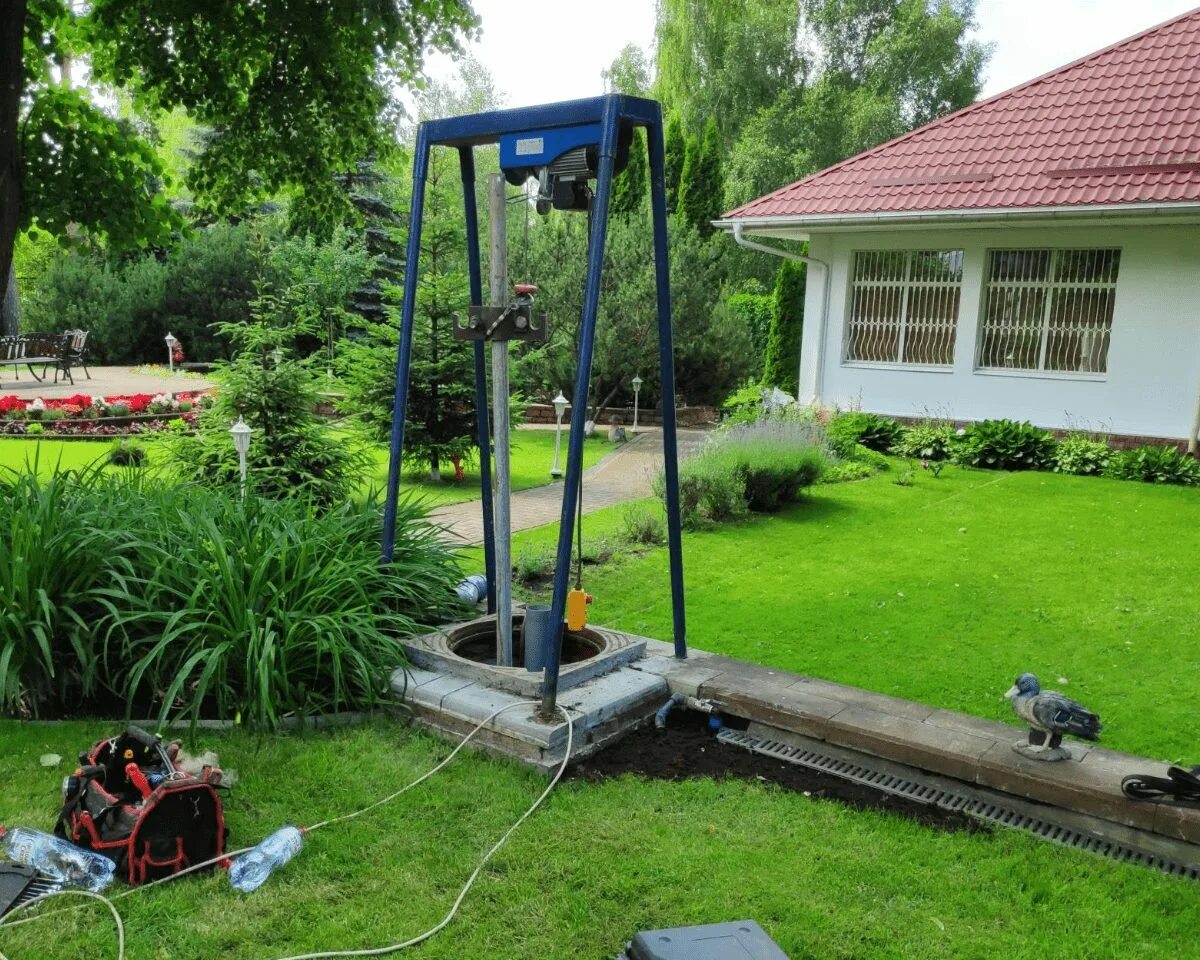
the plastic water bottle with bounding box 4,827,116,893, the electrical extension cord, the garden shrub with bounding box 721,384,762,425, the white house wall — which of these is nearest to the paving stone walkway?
the garden shrub with bounding box 721,384,762,425

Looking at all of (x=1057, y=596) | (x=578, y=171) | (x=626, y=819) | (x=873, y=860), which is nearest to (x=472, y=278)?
(x=578, y=171)

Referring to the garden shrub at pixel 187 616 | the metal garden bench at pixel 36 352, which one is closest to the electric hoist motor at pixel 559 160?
the garden shrub at pixel 187 616

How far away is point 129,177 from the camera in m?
6.73

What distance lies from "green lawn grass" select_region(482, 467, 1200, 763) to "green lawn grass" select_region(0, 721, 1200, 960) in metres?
1.39

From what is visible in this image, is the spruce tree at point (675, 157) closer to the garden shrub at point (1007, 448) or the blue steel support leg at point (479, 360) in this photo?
the garden shrub at point (1007, 448)

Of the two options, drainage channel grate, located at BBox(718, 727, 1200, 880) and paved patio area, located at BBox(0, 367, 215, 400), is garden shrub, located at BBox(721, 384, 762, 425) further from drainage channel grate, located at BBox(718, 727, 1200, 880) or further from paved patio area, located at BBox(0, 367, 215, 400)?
paved patio area, located at BBox(0, 367, 215, 400)

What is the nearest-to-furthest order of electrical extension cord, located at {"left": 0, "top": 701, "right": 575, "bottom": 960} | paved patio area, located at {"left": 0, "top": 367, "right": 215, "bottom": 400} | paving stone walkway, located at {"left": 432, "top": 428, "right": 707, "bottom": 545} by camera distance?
electrical extension cord, located at {"left": 0, "top": 701, "right": 575, "bottom": 960} → paving stone walkway, located at {"left": 432, "top": 428, "right": 707, "bottom": 545} → paved patio area, located at {"left": 0, "top": 367, "right": 215, "bottom": 400}

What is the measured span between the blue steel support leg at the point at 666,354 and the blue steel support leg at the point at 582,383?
10.6 inches

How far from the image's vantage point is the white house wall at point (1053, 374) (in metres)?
11.2

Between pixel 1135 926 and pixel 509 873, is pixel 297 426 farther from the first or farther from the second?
pixel 1135 926

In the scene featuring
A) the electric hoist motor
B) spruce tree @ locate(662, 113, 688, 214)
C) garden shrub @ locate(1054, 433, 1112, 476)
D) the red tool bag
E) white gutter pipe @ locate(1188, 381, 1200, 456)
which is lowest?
the red tool bag

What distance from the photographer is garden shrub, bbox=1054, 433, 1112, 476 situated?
10945 millimetres

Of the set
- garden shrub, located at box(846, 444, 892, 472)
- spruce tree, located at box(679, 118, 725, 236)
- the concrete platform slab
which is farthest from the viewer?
spruce tree, located at box(679, 118, 725, 236)

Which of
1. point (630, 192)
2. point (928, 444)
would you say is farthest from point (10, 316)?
→ point (928, 444)
